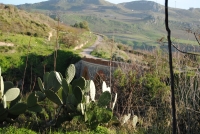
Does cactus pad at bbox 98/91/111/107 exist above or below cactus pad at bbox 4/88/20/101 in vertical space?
below

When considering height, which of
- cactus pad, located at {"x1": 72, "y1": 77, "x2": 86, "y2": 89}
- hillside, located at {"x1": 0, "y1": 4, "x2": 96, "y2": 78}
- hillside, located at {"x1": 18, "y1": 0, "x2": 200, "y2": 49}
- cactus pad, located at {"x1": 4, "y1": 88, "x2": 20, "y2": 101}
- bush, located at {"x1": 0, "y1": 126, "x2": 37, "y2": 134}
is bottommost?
hillside, located at {"x1": 18, "y1": 0, "x2": 200, "y2": 49}

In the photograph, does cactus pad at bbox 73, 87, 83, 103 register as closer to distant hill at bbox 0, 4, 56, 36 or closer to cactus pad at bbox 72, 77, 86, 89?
cactus pad at bbox 72, 77, 86, 89

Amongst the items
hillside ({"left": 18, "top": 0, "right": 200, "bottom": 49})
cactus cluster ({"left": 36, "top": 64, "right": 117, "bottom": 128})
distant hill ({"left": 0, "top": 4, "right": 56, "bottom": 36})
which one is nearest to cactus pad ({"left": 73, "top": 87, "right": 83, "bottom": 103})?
cactus cluster ({"left": 36, "top": 64, "right": 117, "bottom": 128})

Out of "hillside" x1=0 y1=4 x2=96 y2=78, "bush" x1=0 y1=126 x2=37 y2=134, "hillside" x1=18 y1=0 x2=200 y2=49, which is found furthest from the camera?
"hillside" x1=18 y1=0 x2=200 y2=49

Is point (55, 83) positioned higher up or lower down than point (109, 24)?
higher up

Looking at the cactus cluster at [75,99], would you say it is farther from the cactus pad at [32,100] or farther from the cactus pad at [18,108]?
the cactus pad at [18,108]

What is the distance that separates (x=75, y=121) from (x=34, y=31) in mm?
30180

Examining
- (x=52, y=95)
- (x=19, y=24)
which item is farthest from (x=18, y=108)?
(x=19, y=24)

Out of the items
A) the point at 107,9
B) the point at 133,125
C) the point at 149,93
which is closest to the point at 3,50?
the point at 149,93

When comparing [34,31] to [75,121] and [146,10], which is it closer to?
[75,121]

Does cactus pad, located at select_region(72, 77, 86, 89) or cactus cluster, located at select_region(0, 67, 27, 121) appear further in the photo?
cactus pad, located at select_region(72, 77, 86, 89)

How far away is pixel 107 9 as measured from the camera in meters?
163

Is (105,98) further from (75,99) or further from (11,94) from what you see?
(11,94)

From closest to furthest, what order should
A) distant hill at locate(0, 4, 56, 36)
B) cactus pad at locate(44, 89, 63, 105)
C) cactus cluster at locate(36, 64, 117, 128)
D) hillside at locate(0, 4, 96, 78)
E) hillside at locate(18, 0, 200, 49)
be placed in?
1. cactus pad at locate(44, 89, 63, 105)
2. cactus cluster at locate(36, 64, 117, 128)
3. hillside at locate(0, 4, 96, 78)
4. distant hill at locate(0, 4, 56, 36)
5. hillside at locate(18, 0, 200, 49)
